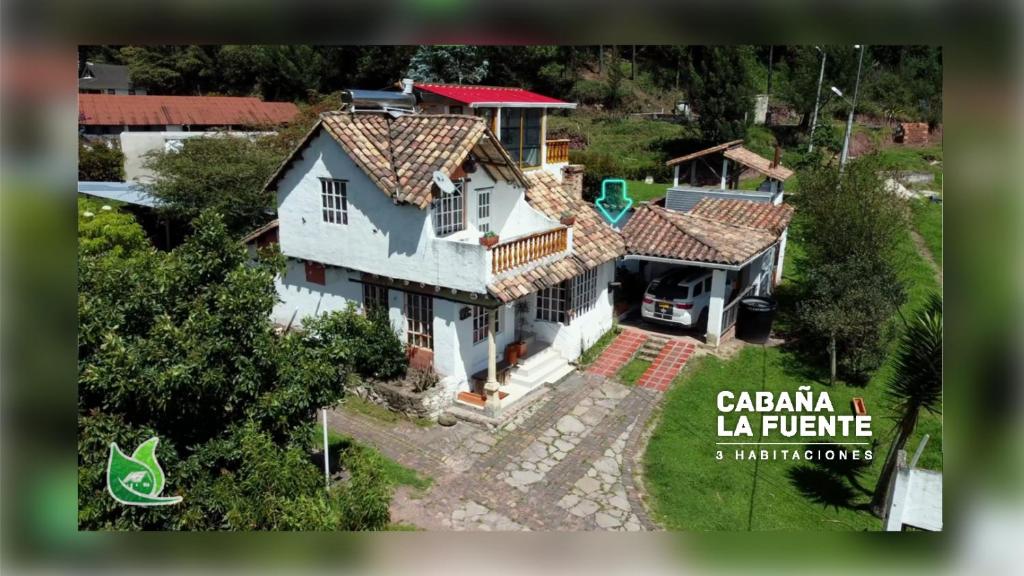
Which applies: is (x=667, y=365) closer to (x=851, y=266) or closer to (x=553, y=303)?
(x=553, y=303)

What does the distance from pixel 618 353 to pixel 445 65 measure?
12000 mm

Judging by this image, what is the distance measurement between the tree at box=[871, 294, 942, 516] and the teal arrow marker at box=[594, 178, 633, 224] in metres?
10.3

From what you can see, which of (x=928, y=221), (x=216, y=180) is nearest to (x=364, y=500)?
(x=216, y=180)

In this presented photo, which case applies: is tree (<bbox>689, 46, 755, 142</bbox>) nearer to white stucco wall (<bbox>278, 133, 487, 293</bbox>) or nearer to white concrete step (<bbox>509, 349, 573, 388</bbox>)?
white concrete step (<bbox>509, 349, 573, 388</bbox>)

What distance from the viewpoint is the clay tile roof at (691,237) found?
12523 millimetres

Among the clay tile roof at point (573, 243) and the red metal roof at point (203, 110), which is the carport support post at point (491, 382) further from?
the red metal roof at point (203, 110)

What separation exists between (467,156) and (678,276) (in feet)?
17.7

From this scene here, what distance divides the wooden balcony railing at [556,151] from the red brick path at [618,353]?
174 inches

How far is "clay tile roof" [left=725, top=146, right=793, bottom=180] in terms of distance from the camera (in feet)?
51.0

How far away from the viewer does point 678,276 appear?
13742 millimetres

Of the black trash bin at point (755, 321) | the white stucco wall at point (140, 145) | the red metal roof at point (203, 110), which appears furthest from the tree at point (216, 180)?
the black trash bin at point (755, 321)

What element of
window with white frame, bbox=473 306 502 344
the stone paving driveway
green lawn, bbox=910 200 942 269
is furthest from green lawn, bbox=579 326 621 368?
green lawn, bbox=910 200 942 269
